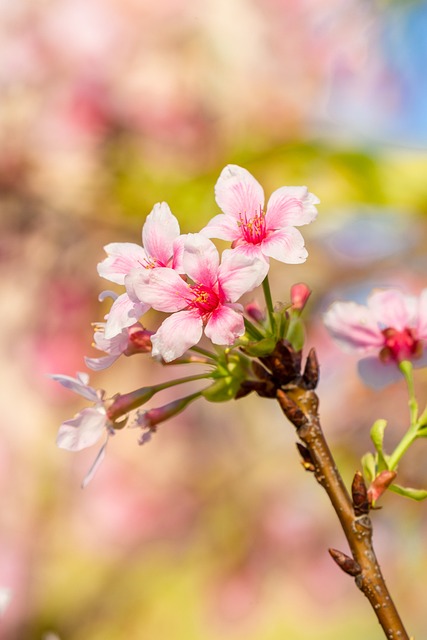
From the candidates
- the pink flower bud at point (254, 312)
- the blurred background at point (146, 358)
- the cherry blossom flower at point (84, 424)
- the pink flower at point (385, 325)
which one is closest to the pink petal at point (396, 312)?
the pink flower at point (385, 325)

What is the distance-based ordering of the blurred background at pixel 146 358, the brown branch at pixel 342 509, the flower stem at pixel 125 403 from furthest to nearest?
the blurred background at pixel 146 358
the flower stem at pixel 125 403
the brown branch at pixel 342 509

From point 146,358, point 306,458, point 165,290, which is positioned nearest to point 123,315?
point 165,290

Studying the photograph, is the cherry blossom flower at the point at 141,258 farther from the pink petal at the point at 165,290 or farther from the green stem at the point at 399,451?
the green stem at the point at 399,451

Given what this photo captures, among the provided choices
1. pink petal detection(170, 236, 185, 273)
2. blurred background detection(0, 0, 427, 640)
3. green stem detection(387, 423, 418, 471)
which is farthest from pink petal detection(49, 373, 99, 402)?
blurred background detection(0, 0, 427, 640)

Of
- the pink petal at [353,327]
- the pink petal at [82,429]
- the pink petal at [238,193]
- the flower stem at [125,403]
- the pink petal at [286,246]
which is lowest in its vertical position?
the pink petal at [82,429]

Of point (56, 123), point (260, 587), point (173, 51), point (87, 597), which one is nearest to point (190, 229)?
point (56, 123)

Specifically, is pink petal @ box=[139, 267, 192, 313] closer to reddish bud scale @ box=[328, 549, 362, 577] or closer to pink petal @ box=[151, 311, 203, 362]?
pink petal @ box=[151, 311, 203, 362]
